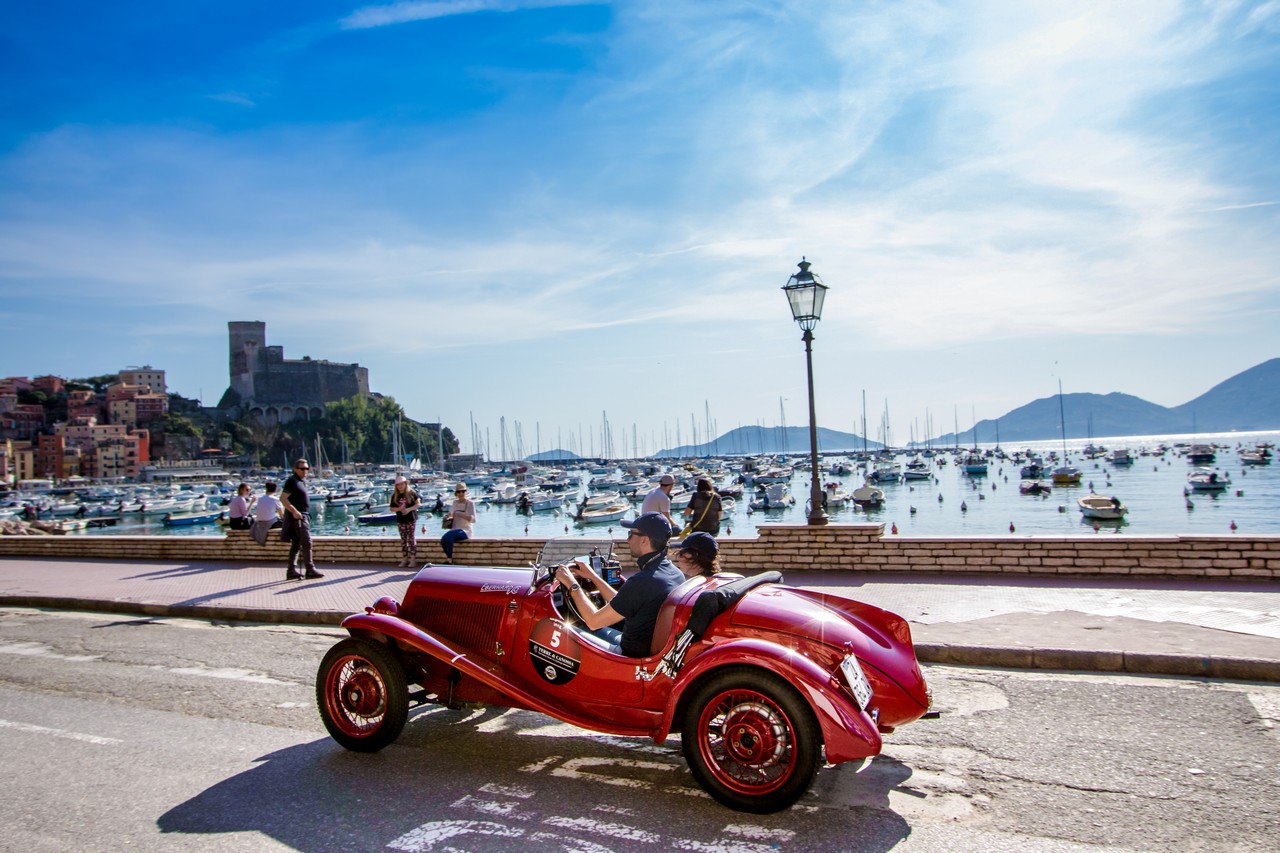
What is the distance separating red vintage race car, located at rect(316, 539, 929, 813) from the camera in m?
4.14

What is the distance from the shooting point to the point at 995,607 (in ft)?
29.3

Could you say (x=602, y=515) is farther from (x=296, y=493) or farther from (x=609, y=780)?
(x=609, y=780)

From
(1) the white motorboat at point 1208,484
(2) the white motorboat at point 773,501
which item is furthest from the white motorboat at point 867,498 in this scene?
(1) the white motorboat at point 1208,484

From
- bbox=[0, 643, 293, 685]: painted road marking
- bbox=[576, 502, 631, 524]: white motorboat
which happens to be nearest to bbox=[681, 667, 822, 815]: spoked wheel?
bbox=[0, 643, 293, 685]: painted road marking

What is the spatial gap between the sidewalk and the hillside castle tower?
6528 inches

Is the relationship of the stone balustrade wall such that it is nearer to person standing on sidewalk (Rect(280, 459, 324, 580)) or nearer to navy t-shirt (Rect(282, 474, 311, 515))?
person standing on sidewalk (Rect(280, 459, 324, 580))

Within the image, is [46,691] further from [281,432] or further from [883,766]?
[281,432]

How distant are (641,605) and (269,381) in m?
180

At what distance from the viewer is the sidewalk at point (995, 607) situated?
681 cm

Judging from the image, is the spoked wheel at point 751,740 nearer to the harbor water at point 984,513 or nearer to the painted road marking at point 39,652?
the painted road marking at point 39,652

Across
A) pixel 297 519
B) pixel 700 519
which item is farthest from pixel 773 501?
pixel 700 519

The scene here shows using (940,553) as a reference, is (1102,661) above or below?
below

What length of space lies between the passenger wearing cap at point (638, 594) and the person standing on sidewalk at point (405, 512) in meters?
9.44

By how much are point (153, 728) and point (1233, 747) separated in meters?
6.95
